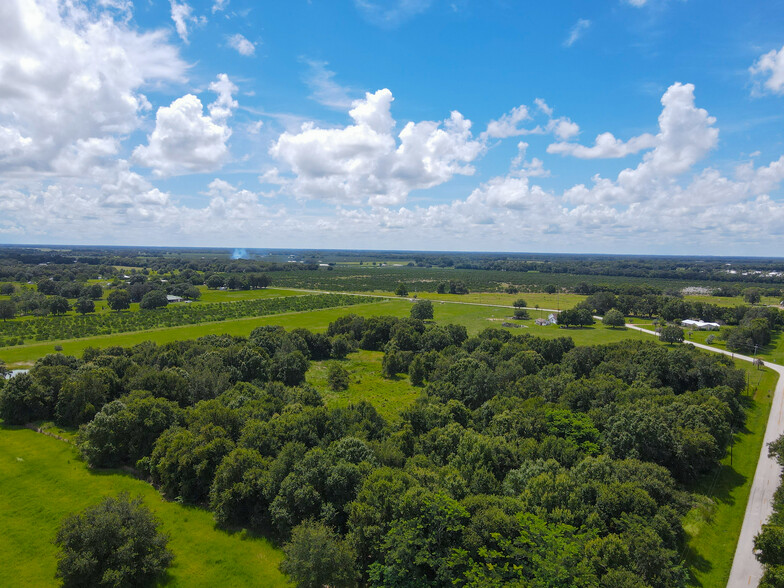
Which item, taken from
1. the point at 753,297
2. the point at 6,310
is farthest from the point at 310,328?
the point at 753,297

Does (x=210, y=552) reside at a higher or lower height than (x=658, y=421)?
lower

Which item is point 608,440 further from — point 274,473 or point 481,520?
point 274,473

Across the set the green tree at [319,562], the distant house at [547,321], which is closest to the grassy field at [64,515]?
the green tree at [319,562]

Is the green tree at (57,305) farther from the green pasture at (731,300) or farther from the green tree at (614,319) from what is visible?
the green pasture at (731,300)

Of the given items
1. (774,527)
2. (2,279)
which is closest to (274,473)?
(774,527)

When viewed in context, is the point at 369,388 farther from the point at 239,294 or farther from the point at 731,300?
the point at 731,300
